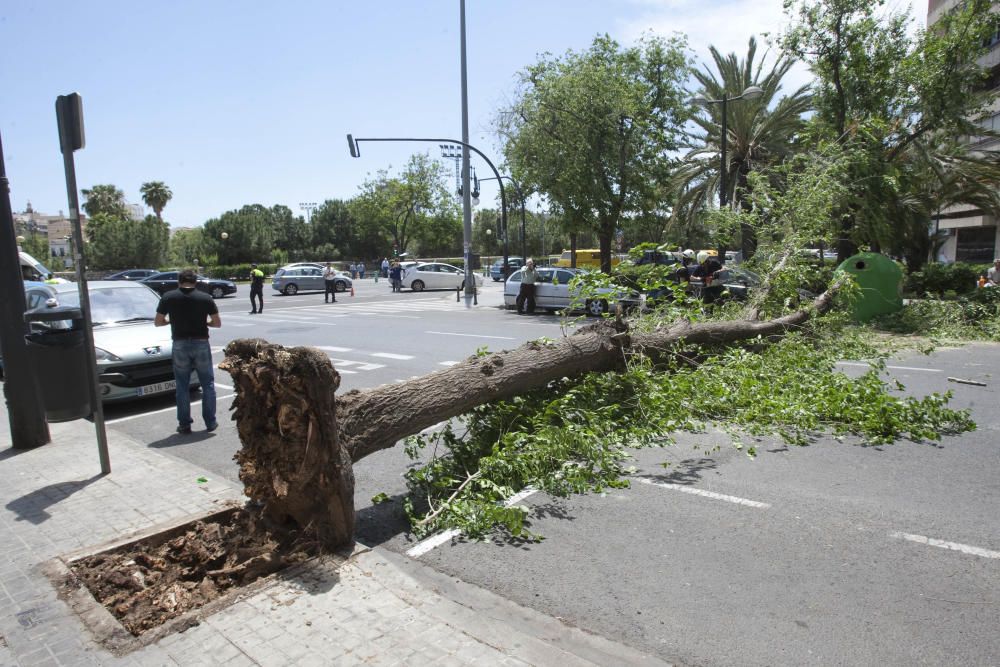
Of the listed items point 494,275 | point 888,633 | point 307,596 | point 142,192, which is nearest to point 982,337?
point 888,633

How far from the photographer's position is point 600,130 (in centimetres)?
2044

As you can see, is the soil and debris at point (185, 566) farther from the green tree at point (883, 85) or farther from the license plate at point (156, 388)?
the green tree at point (883, 85)

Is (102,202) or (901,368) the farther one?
(102,202)

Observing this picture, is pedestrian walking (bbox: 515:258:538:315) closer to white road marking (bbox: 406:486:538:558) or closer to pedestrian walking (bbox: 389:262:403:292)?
white road marking (bbox: 406:486:538:558)

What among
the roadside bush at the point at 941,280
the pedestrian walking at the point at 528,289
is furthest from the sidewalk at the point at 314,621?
the roadside bush at the point at 941,280

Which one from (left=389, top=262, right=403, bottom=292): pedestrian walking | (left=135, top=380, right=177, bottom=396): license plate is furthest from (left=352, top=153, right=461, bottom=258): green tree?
(left=135, top=380, right=177, bottom=396): license plate

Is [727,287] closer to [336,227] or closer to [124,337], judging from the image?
[124,337]

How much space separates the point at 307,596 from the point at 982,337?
13844mm

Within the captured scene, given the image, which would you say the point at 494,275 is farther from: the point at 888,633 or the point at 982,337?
the point at 888,633

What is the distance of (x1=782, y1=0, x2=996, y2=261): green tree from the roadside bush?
6609 millimetres

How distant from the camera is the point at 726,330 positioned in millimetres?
8688

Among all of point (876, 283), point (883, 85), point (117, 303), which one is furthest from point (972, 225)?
point (117, 303)

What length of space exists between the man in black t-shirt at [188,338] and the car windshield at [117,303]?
2509 millimetres

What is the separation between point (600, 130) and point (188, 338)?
53.7 ft
